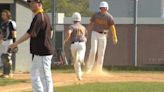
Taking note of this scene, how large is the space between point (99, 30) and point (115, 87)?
126 inches

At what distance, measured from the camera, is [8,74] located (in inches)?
571

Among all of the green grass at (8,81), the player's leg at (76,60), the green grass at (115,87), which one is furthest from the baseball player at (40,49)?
the player's leg at (76,60)

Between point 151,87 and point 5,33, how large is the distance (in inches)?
163

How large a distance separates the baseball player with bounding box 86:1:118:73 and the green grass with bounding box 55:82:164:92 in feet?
7.22

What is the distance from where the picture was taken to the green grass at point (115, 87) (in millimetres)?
11747

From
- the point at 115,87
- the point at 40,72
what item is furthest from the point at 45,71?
the point at 115,87

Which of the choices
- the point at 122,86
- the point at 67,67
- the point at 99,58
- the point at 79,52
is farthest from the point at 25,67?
the point at 122,86

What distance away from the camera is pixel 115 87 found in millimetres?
12281

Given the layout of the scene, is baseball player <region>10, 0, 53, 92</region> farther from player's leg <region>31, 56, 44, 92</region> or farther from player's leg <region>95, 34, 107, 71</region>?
player's leg <region>95, 34, 107, 71</region>

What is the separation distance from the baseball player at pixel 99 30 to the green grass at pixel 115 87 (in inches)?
86.6

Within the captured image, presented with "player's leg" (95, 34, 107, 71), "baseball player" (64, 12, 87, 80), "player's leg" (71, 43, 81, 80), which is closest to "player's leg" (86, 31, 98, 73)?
"player's leg" (95, 34, 107, 71)

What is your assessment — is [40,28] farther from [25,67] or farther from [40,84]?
[25,67]

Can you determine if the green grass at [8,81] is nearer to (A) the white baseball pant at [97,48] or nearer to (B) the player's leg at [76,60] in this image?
(B) the player's leg at [76,60]

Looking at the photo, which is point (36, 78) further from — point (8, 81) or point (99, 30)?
point (99, 30)
